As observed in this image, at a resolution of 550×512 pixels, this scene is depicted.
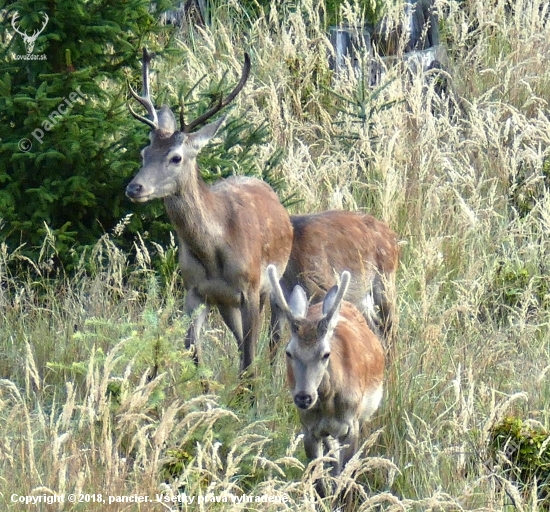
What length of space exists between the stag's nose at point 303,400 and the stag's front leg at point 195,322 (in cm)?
154

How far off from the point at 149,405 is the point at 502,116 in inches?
252

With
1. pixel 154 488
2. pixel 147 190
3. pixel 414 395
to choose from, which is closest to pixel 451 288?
pixel 414 395

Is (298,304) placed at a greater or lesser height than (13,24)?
lesser

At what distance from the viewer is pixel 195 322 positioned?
22.7 ft

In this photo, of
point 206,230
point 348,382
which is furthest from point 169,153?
point 348,382

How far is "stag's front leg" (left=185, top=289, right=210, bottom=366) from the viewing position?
22.4ft

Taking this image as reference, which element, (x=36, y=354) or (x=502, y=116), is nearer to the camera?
(x=36, y=354)

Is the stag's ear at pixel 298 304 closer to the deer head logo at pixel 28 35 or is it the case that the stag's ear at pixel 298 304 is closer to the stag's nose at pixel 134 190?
the stag's nose at pixel 134 190

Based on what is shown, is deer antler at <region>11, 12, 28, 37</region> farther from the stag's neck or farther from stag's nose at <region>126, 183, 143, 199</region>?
stag's nose at <region>126, 183, 143, 199</region>

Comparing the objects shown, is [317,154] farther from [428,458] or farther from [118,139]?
[428,458]

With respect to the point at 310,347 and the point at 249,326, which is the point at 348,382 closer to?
the point at 310,347

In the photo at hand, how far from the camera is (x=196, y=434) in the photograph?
5637 mm

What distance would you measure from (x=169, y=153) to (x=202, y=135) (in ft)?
0.90

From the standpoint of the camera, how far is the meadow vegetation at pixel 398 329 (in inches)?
188
